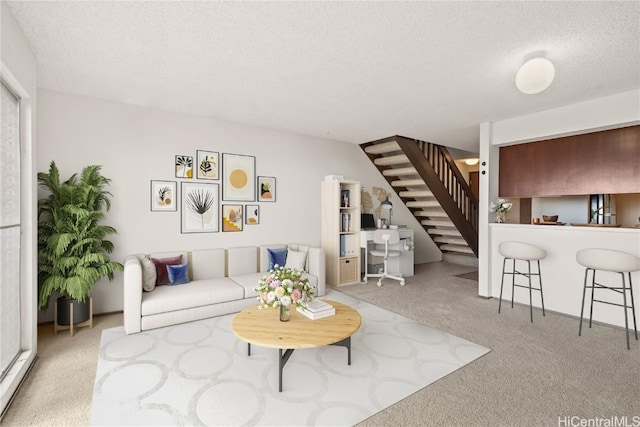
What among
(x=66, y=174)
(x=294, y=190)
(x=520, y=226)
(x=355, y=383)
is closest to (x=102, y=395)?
(x=355, y=383)

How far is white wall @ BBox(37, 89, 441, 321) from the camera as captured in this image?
3.55m

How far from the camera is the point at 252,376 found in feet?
7.76

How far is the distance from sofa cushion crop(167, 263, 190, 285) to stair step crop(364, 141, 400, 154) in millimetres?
3889

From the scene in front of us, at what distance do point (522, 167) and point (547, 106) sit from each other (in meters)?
0.89

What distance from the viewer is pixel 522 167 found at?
173 inches

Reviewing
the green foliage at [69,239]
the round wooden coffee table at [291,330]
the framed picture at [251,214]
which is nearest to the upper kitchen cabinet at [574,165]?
the round wooden coffee table at [291,330]

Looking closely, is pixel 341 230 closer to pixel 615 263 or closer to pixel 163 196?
pixel 163 196

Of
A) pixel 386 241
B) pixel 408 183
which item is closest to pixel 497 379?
pixel 386 241

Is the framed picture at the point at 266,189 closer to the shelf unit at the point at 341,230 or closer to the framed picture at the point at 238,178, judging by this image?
the framed picture at the point at 238,178

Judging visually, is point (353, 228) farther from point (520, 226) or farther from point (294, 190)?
point (520, 226)

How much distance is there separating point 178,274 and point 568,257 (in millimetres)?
4734

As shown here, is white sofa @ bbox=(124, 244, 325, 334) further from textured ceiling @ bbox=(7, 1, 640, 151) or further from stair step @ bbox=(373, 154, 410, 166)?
stair step @ bbox=(373, 154, 410, 166)

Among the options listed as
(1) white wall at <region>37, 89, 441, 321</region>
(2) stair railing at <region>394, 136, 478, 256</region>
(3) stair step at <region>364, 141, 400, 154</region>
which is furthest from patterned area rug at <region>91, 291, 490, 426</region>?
(3) stair step at <region>364, 141, 400, 154</region>

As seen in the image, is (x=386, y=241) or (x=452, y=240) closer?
(x=386, y=241)
